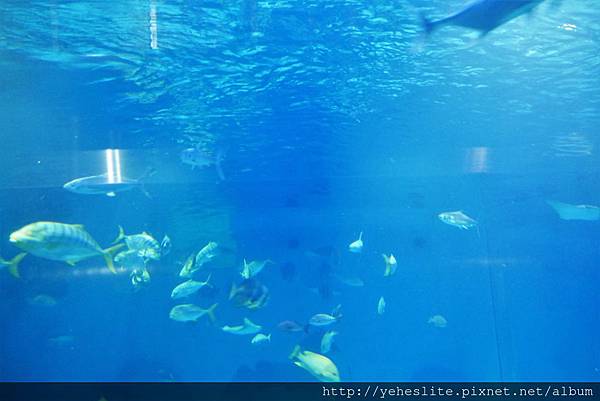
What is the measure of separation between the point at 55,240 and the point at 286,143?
1130cm

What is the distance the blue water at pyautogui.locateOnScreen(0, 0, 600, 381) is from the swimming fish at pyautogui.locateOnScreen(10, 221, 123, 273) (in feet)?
14.8

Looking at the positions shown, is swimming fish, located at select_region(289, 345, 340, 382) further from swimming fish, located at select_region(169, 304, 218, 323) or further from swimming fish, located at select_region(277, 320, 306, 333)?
swimming fish, located at select_region(169, 304, 218, 323)

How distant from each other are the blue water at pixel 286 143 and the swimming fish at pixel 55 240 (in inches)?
178

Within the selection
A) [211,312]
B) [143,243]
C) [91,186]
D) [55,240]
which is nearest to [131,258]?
[143,243]

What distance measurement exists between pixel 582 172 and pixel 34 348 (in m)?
27.7

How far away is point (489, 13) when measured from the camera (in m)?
4.90

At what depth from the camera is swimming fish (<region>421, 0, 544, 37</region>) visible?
4.75m

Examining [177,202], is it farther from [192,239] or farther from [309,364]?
[309,364]

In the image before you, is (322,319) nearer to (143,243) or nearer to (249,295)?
(249,295)

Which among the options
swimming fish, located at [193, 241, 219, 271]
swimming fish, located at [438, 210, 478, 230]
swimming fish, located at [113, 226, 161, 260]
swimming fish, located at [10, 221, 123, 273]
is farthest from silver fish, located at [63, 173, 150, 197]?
swimming fish, located at [438, 210, 478, 230]

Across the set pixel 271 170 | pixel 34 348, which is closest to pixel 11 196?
pixel 34 348

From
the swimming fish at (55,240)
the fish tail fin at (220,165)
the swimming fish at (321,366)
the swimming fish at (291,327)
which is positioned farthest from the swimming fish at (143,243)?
the fish tail fin at (220,165)

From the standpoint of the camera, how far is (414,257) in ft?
156

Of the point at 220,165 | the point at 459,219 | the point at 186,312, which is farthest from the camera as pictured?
the point at 220,165
